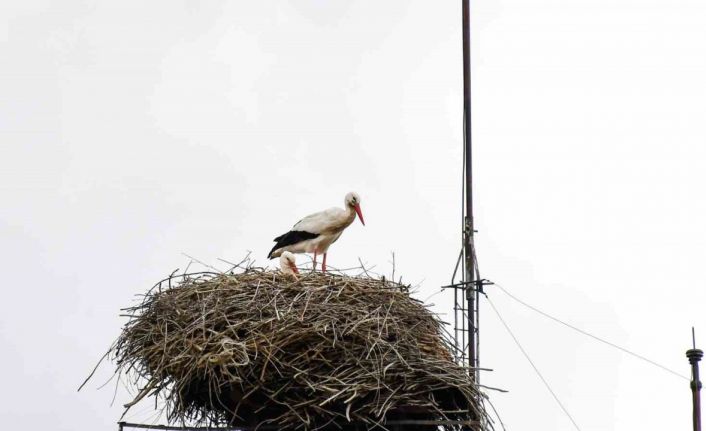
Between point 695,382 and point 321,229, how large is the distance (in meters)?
3.53

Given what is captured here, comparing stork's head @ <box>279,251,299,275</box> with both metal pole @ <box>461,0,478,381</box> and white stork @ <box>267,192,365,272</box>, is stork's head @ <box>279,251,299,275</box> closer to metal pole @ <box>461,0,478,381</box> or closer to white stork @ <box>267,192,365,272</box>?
white stork @ <box>267,192,365,272</box>

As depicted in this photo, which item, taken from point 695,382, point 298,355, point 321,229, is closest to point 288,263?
point 321,229

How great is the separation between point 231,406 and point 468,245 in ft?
10.4

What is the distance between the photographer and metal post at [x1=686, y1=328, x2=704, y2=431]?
9.03 metres

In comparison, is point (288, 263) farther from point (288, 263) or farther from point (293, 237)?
point (293, 237)

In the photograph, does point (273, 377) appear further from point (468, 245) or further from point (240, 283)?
point (468, 245)

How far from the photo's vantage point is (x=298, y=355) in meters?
8.46

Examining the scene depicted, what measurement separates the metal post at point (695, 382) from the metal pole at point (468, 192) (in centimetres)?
174

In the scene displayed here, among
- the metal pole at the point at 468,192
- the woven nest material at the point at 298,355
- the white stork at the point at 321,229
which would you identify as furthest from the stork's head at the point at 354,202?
the woven nest material at the point at 298,355

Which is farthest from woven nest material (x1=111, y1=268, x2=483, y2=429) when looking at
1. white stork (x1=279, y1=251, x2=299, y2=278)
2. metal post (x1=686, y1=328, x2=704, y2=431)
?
metal post (x1=686, y1=328, x2=704, y2=431)

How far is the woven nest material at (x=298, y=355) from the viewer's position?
8422 millimetres

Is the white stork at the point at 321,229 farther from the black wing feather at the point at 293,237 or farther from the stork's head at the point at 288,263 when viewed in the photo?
the stork's head at the point at 288,263

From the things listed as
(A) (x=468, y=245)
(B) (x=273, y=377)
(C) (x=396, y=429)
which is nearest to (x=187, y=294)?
(B) (x=273, y=377)

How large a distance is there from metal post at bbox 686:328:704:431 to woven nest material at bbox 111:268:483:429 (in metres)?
1.57
